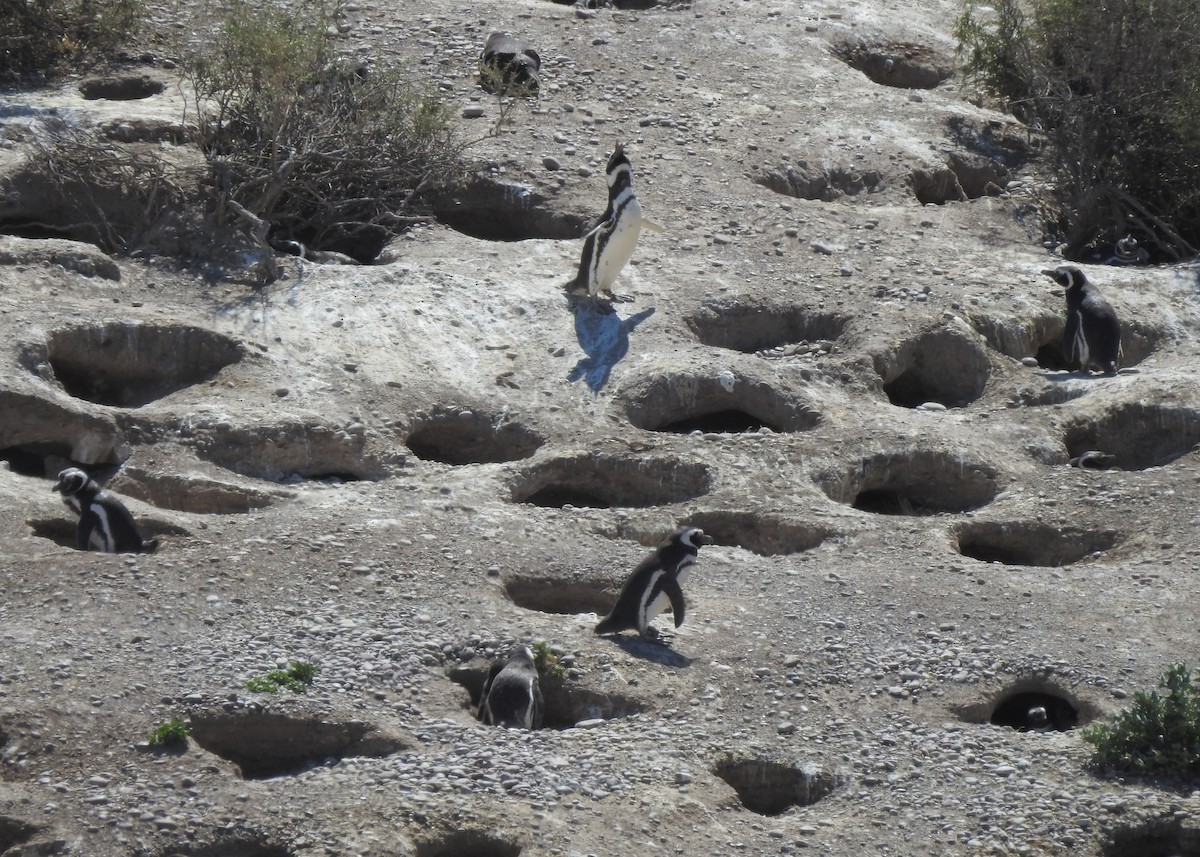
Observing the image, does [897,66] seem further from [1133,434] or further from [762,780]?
[762,780]

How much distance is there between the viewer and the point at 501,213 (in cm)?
1684

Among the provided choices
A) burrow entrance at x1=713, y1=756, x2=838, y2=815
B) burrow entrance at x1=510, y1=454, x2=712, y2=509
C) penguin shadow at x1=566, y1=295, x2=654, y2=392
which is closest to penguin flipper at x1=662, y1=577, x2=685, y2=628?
burrow entrance at x1=713, y1=756, x2=838, y2=815

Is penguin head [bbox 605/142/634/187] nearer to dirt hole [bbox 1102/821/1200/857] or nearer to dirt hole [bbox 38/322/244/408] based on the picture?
dirt hole [bbox 38/322/244/408]

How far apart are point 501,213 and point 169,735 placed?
8489 mm

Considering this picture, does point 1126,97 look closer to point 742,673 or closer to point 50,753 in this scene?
point 742,673

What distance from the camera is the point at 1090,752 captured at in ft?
32.4

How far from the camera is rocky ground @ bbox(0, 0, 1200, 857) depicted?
934 centimetres

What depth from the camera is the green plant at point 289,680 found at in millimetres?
9797

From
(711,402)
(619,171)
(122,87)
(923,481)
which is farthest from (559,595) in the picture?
(122,87)

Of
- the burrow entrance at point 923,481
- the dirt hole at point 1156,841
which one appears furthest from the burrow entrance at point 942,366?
the dirt hole at point 1156,841

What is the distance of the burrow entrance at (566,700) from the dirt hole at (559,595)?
1.13m

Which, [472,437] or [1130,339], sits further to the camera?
[1130,339]

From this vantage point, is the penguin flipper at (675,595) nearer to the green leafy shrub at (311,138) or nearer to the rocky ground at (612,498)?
the rocky ground at (612,498)

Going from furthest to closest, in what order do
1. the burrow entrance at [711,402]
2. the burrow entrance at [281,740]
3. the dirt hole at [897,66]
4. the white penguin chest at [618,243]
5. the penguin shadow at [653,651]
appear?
the dirt hole at [897,66], the white penguin chest at [618,243], the burrow entrance at [711,402], the penguin shadow at [653,651], the burrow entrance at [281,740]
